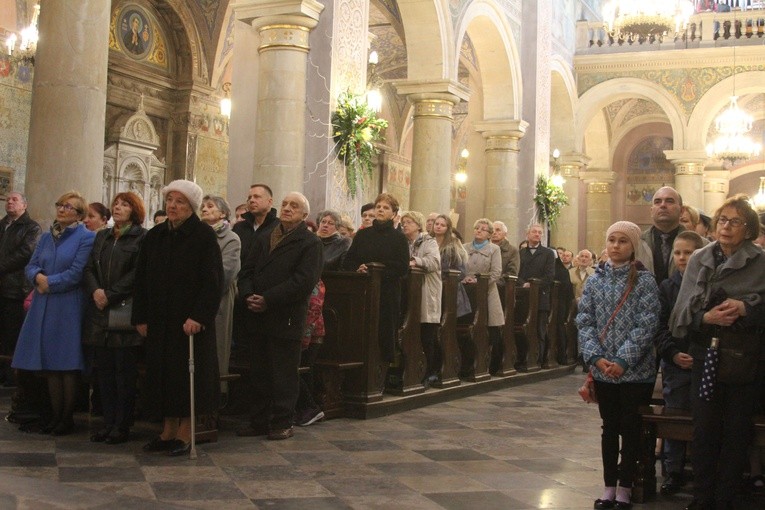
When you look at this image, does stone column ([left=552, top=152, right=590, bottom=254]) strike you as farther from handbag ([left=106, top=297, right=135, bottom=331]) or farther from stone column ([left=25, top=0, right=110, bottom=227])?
handbag ([left=106, top=297, right=135, bottom=331])

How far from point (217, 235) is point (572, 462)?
2.78m

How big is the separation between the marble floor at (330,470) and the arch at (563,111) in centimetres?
1483

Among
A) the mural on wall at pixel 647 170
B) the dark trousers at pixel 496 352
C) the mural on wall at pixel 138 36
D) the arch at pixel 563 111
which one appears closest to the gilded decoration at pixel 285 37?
the dark trousers at pixel 496 352

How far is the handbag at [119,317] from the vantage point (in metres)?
5.80

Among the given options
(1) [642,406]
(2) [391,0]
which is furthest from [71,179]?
(2) [391,0]

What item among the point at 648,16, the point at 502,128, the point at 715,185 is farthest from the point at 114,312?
the point at 715,185

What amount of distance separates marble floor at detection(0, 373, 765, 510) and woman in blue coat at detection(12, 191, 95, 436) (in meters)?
0.30

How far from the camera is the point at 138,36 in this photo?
16766mm

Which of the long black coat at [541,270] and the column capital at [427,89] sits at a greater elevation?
the column capital at [427,89]

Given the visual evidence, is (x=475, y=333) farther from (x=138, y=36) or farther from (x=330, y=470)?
(x=138, y=36)

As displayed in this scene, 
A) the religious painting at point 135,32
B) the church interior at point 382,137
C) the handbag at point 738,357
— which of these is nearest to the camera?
the handbag at point 738,357

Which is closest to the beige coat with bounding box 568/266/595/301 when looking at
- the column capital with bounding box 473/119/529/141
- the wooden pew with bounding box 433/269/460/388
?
the column capital with bounding box 473/119/529/141

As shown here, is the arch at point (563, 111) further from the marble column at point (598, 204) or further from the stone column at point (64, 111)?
the stone column at point (64, 111)

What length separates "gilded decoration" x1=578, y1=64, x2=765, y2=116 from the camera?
20.7 metres
